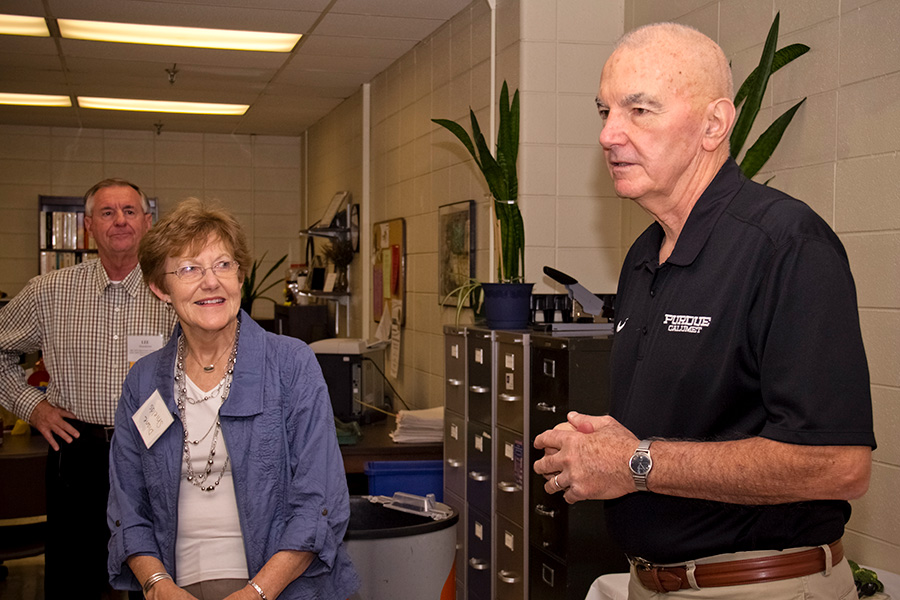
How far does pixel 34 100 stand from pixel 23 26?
2428 millimetres

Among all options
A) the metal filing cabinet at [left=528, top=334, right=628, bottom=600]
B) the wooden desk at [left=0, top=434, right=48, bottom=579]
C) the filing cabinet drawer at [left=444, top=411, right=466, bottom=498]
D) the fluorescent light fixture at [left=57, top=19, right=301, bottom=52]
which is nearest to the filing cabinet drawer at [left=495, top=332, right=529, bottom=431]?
the metal filing cabinet at [left=528, top=334, right=628, bottom=600]

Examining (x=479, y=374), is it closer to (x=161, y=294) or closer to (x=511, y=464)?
(x=511, y=464)

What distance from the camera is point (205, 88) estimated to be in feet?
21.4

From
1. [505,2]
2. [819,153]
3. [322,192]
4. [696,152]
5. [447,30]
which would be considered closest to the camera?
[696,152]

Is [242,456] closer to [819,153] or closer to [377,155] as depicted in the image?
[819,153]

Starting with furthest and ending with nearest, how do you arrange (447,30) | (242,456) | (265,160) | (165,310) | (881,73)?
(265,160)
(447,30)
(165,310)
(881,73)
(242,456)

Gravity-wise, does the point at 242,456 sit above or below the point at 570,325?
below

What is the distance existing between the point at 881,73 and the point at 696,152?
1297 millimetres

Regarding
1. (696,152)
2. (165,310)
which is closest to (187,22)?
(165,310)

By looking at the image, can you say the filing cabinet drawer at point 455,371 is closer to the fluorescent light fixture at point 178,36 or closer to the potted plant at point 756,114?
the potted plant at point 756,114

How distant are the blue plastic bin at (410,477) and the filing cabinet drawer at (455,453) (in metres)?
0.10

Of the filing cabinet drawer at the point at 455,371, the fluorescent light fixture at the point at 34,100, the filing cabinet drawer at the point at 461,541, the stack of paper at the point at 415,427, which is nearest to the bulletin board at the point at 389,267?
the stack of paper at the point at 415,427

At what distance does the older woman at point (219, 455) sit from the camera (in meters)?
1.99

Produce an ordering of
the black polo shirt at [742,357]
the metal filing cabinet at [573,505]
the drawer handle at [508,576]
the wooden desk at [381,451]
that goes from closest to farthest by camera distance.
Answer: the black polo shirt at [742,357] < the metal filing cabinet at [573,505] < the drawer handle at [508,576] < the wooden desk at [381,451]
